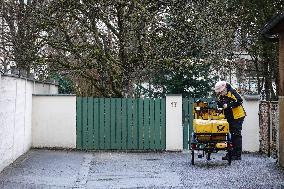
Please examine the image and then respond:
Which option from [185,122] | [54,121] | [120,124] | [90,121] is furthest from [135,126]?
[54,121]

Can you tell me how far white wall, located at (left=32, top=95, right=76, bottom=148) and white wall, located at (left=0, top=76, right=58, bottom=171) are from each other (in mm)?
449

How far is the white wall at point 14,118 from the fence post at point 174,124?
407 cm

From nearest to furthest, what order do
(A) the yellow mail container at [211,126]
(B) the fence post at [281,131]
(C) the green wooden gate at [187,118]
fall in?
1. (B) the fence post at [281,131]
2. (A) the yellow mail container at [211,126]
3. (C) the green wooden gate at [187,118]

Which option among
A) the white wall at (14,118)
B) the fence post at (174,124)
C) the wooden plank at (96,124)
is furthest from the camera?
the wooden plank at (96,124)

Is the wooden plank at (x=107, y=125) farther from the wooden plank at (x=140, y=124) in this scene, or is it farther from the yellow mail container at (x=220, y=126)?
the yellow mail container at (x=220, y=126)

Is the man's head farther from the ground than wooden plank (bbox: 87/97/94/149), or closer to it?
farther from the ground

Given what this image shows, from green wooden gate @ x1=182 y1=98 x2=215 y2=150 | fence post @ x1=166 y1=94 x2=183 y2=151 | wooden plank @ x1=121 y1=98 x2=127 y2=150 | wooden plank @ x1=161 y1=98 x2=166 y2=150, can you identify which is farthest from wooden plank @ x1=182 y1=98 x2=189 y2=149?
wooden plank @ x1=121 y1=98 x2=127 y2=150

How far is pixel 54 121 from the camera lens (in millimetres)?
17188

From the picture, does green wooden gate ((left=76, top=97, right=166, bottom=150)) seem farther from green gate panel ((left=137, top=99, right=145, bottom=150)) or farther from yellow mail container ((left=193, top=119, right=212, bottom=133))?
yellow mail container ((left=193, top=119, right=212, bottom=133))

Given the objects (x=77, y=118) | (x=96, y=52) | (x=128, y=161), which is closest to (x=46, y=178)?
(x=128, y=161)

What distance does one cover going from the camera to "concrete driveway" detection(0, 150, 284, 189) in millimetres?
10531

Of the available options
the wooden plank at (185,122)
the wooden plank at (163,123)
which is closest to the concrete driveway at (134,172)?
the wooden plank at (163,123)

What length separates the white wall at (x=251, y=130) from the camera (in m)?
17.1

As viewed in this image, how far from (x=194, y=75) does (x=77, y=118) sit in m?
11.1
